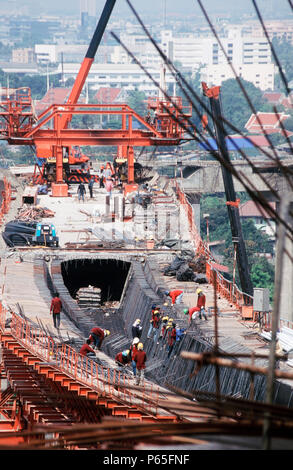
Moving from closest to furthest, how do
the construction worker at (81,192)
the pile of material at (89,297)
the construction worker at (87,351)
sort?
the construction worker at (87,351) → the pile of material at (89,297) → the construction worker at (81,192)

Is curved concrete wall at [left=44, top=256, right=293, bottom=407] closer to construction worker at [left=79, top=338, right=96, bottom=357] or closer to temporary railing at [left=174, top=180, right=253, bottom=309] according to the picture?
temporary railing at [left=174, top=180, right=253, bottom=309]

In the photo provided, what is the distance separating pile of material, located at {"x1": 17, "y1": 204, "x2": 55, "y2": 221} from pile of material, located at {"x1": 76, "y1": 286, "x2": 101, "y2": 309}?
6.03m

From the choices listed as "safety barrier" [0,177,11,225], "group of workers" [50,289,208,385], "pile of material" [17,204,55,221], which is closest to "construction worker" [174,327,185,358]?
"group of workers" [50,289,208,385]

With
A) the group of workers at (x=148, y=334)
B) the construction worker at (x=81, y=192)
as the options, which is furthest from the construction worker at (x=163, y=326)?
the construction worker at (x=81, y=192)

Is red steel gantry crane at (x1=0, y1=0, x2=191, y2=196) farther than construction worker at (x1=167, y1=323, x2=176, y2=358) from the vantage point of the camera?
Yes

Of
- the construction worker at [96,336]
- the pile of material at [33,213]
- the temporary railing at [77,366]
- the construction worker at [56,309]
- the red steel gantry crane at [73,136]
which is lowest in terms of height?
the temporary railing at [77,366]

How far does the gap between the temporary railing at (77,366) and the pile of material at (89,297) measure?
28.2 ft

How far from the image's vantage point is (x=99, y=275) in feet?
127

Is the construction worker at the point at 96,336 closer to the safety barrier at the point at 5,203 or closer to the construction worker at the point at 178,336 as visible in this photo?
the construction worker at the point at 178,336

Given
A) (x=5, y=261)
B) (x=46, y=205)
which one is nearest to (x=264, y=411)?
(x=5, y=261)

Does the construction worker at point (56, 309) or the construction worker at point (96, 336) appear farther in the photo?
the construction worker at point (56, 309)

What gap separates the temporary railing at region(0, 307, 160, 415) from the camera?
20891 millimetres

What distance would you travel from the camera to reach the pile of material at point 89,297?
119 feet
